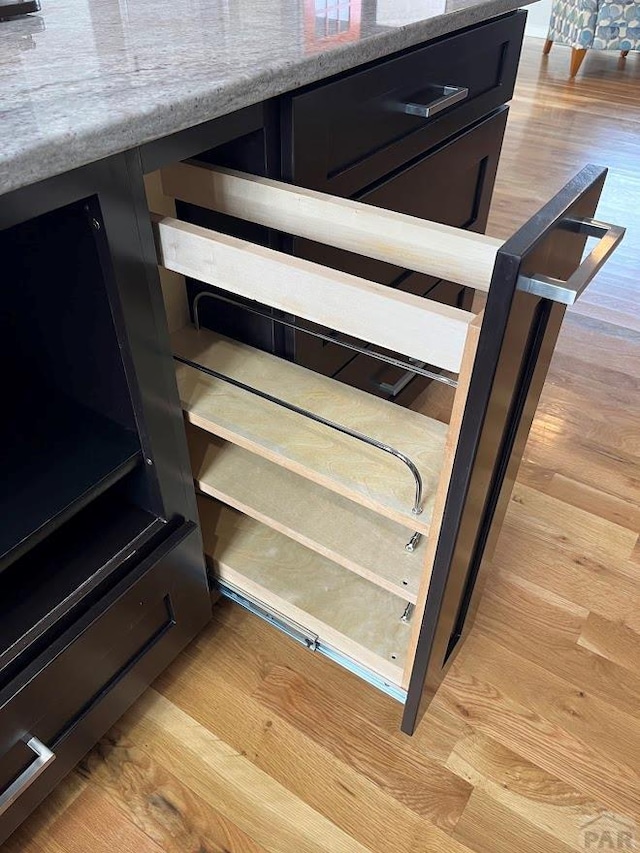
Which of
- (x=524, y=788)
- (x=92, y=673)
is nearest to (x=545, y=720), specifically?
(x=524, y=788)

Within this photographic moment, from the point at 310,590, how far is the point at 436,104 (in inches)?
28.4

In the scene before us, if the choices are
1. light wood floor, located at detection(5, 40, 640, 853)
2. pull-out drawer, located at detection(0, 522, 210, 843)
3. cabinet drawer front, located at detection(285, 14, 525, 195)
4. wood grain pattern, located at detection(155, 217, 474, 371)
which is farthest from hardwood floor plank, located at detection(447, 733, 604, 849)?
cabinet drawer front, located at detection(285, 14, 525, 195)

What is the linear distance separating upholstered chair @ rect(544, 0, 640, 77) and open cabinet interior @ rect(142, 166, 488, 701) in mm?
3972

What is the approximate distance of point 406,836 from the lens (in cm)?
91

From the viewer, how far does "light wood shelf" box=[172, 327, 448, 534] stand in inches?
31.0

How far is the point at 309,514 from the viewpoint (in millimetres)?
958

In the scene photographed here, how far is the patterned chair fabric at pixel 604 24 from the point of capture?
3838 mm

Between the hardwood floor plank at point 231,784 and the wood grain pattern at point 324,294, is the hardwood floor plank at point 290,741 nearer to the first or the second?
the hardwood floor plank at point 231,784

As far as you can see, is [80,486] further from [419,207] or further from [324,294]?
[419,207]

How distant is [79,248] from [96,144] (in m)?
0.15

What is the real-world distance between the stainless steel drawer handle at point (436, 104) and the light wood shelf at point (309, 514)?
1.76 feet

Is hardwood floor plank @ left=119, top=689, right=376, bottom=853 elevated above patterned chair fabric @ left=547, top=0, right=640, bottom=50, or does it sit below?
below

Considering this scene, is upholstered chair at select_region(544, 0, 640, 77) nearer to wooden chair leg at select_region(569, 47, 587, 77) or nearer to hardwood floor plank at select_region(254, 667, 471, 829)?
wooden chair leg at select_region(569, 47, 587, 77)

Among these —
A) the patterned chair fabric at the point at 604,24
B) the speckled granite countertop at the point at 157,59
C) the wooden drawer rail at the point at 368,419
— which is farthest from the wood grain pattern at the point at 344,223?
the patterned chair fabric at the point at 604,24
